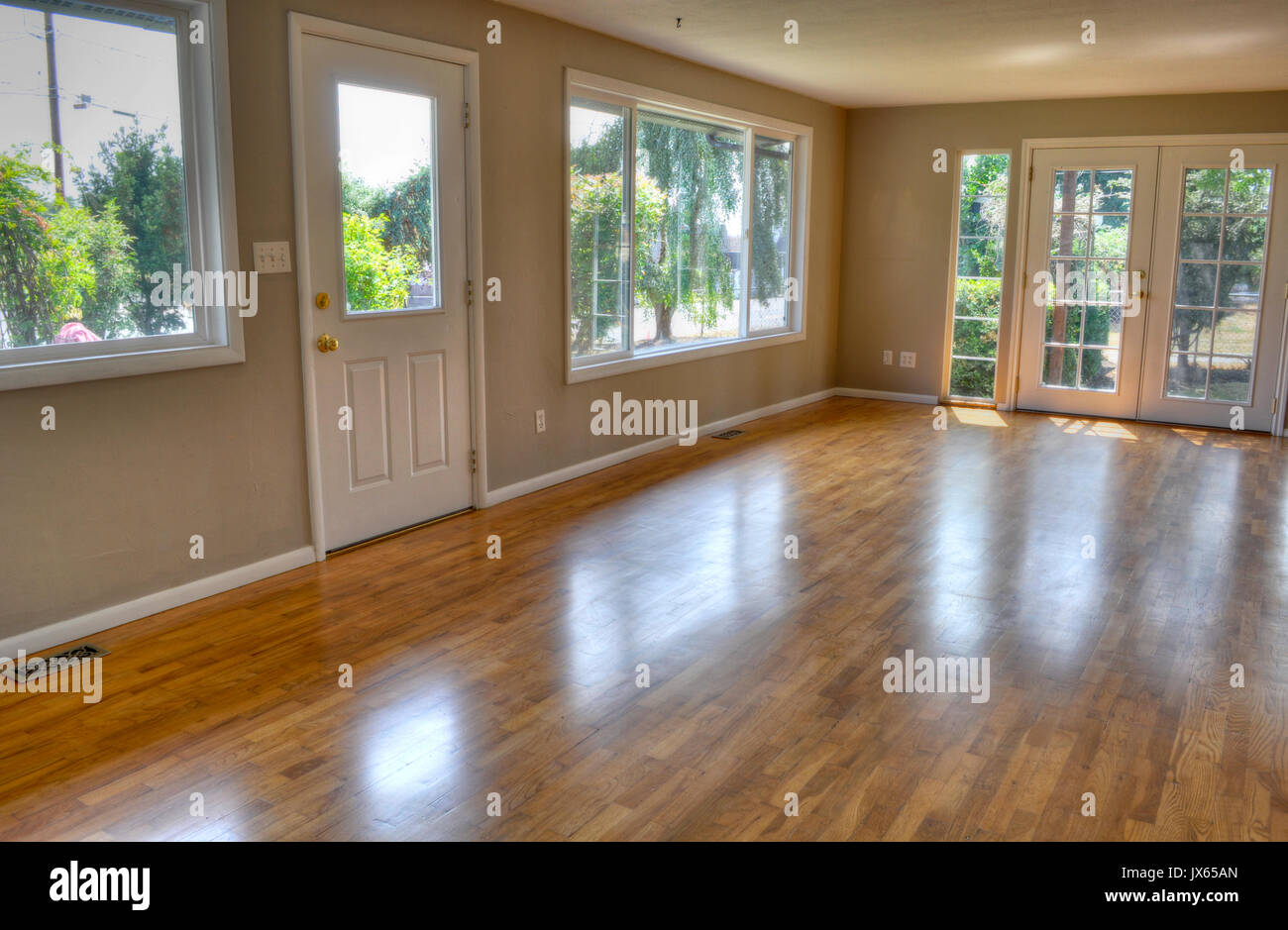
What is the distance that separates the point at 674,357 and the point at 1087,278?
3556mm

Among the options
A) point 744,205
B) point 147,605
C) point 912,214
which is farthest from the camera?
point 912,214

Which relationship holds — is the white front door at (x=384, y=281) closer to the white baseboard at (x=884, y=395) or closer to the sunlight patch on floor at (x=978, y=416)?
the sunlight patch on floor at (x=978, y=416)

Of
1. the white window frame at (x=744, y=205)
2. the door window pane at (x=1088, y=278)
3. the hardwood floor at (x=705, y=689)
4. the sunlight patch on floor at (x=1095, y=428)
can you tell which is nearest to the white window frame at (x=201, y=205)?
the hardwood floor at (x=705, y=689)

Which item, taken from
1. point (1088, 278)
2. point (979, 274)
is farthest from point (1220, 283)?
point (979, 274)

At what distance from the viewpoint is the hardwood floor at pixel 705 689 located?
2.43m

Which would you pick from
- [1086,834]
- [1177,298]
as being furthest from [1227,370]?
[1086,834]

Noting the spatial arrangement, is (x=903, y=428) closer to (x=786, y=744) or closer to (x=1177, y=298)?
(x=1177, y=298)

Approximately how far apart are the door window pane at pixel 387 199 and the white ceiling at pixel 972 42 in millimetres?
928

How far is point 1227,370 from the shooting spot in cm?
742

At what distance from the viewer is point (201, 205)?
361 centimetres

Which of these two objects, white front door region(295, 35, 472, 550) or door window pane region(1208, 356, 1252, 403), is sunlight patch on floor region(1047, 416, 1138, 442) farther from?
white front door region(295, 35, 472, 550)

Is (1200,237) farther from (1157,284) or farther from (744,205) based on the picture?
(744,205)

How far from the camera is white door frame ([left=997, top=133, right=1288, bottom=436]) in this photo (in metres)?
7.16
